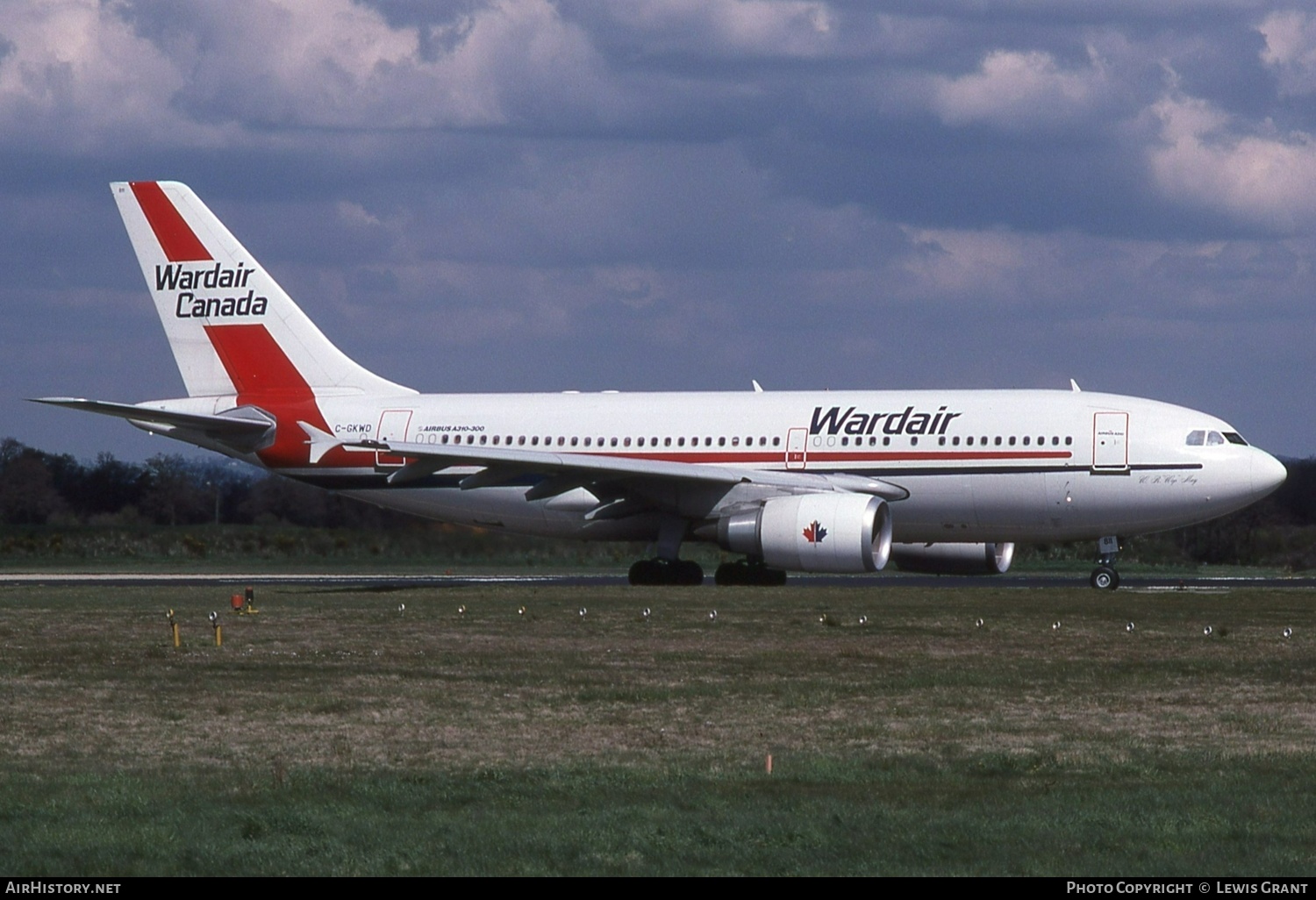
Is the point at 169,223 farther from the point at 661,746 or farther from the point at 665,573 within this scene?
the point at 661,746

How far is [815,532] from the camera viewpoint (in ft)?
96.8

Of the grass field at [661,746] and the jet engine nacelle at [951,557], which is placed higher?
the jet engine nacelle at [951,557]

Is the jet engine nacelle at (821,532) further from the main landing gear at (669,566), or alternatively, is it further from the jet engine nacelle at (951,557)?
the jet engine nacelle at (951,557)

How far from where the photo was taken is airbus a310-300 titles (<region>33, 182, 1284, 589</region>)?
102 ft

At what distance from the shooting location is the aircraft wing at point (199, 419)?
3366 centimetres

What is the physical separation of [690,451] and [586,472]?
264 centimetres

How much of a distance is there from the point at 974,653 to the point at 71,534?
1437 inches

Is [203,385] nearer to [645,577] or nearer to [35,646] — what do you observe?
[645,577]

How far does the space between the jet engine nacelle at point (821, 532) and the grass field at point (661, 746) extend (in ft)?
19.0

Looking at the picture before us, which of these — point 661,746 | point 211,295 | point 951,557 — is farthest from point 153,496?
point 661,746

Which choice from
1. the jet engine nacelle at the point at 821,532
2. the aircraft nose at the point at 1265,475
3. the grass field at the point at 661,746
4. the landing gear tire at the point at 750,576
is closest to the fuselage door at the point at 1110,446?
the aircraft nose at the point at 1265,475

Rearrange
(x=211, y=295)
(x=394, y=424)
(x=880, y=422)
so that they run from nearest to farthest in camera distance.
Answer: (x=880, y=422), (x=394, y=424), (x=211, y=295)
